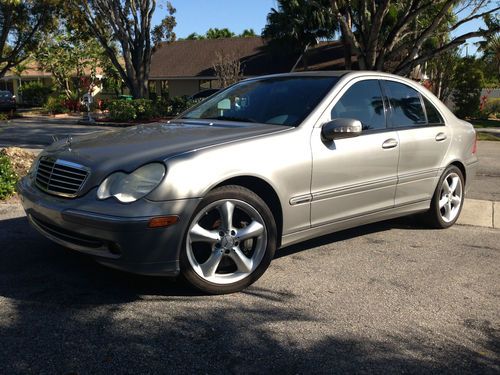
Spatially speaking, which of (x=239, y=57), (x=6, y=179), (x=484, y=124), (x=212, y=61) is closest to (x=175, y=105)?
(x=239, y=57)

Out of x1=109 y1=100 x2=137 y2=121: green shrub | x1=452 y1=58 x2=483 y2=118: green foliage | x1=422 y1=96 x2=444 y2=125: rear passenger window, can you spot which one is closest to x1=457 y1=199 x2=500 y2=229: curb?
x1=422 y1=96 x2=444 y2=125: rear passenger window

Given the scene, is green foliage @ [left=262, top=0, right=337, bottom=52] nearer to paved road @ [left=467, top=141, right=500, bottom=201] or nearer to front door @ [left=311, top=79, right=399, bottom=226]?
paved road @ [left=467, top=141, right=500, bottom=201]

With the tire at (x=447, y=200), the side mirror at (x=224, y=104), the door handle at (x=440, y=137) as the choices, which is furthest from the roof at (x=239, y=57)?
the side mirror at (x=224, y=104)

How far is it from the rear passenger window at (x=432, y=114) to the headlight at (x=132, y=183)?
3.21 metres

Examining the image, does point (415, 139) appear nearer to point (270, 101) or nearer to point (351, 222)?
point (351, 222)

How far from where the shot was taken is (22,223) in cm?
559

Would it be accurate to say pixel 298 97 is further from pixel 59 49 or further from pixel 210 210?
pixel 59 49

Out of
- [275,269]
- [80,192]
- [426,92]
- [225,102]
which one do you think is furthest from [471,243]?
[80,192]

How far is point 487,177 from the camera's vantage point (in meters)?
9.67

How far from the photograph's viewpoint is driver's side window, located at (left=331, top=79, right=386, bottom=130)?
4594 mm

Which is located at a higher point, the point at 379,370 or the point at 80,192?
the point at 80,192

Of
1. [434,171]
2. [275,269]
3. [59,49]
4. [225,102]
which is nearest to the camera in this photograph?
[275,269]

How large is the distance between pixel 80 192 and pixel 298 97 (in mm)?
2060

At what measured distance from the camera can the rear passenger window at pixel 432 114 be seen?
18.0 ft
